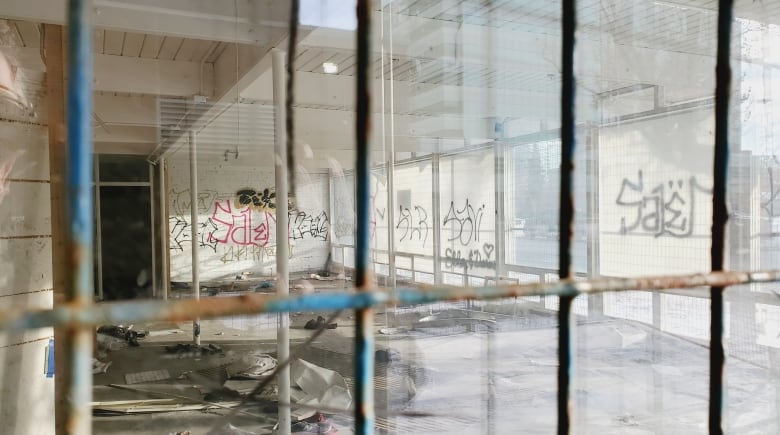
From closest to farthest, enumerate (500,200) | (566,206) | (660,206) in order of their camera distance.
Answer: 1. (566,206)
2. (660,206)
3. (500,200)

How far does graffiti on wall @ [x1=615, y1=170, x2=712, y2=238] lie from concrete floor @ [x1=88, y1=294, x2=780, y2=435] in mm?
712

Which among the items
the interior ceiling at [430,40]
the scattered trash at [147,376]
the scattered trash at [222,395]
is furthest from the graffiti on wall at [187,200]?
the scattered trash at [222,395]

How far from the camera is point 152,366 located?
18.4 feet

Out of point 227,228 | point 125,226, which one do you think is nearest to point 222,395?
point 227,228

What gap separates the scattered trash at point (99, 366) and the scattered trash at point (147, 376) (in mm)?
259

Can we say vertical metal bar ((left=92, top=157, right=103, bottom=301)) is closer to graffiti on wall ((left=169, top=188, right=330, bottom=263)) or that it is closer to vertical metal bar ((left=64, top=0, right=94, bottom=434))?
graffiti on wall ((left=169, top=188, right=330, bottom=263))

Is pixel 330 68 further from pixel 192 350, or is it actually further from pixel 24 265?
pixel 192 350

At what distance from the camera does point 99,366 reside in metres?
5.29

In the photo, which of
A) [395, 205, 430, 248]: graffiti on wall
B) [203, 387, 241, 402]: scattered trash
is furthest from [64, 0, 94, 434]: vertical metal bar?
[203, 387, 241, 402]: scattered trash

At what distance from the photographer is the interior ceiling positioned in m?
3.30

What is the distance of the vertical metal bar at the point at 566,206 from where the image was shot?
2.71 ft

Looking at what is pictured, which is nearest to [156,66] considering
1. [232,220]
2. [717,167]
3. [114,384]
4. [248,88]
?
[248,88]

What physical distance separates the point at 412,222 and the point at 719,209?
3390 millimetres

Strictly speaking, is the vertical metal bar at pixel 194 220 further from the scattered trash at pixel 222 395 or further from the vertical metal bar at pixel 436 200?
the vertical metal bar at pixel 436 200
